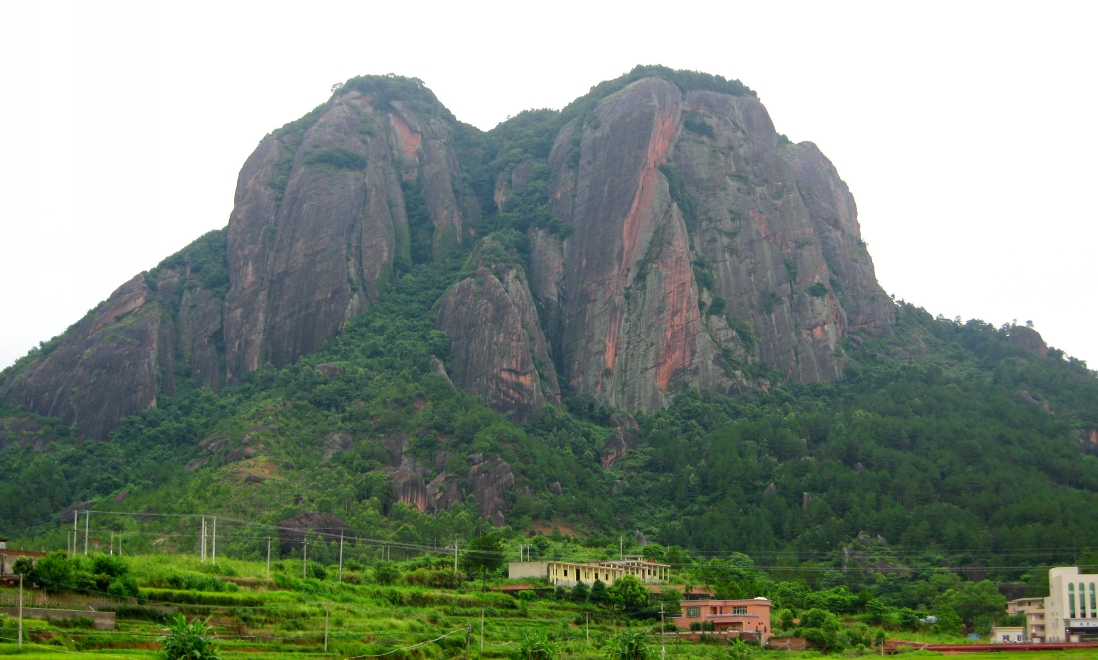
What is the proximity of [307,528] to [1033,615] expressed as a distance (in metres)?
48.8

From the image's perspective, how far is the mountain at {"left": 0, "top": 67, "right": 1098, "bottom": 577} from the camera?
10262 cm

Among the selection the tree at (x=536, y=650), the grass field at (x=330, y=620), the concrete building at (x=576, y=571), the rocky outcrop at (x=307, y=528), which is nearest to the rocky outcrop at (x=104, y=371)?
the rocky outcrop at (x=307, y=528)

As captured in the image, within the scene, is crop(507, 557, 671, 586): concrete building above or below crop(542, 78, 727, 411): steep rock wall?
below

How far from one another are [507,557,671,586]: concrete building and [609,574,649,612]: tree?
121 inches

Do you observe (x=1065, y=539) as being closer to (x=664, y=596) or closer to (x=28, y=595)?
(x=664, y=596)

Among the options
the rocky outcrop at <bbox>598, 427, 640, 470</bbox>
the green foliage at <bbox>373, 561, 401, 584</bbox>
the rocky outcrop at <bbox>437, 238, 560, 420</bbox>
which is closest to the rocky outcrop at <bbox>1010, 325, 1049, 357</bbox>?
the rocky outcrop at <bbox>598, 427, 640, 470</bbox>

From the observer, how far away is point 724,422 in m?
123

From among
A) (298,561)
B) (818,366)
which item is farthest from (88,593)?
(818,366)

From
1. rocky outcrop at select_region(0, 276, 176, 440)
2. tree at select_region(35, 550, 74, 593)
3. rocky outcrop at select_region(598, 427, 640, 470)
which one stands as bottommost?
tree at select_region(35, 550, 74, 593)

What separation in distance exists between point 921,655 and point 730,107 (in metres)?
101

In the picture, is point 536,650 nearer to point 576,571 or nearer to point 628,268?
point 576,571

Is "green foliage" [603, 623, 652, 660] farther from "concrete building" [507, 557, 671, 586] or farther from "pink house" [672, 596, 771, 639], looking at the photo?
"concrete building" [507, 557, 671, 586]

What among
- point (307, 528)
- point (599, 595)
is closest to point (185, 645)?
point (599, 595)

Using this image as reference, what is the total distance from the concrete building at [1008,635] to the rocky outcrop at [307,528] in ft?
146
